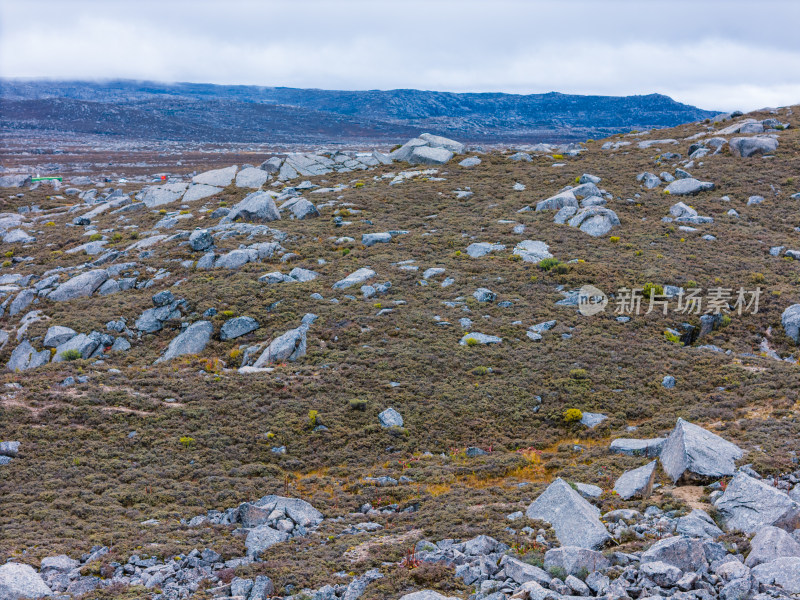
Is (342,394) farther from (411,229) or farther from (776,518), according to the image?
(411,229)

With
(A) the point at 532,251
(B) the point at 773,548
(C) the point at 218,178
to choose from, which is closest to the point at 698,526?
(B) the point at 773,548

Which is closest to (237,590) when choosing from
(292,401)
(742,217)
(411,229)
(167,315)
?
(292,401)

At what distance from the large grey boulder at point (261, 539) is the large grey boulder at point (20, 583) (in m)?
4.39

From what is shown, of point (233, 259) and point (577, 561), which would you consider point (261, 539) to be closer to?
point (577, 561)

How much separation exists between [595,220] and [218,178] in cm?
4211

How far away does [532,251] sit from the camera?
39.1 meters

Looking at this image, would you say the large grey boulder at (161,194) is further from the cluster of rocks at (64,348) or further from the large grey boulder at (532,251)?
the large grey boulder at (532,251)

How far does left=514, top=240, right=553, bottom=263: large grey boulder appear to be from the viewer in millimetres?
38281

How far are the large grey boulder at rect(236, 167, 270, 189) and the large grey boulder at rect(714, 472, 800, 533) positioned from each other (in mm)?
55752

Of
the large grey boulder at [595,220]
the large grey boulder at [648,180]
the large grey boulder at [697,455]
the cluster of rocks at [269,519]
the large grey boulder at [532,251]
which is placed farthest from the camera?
the large grey boulder at [648,180]

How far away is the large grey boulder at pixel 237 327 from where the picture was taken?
29828 millimetres

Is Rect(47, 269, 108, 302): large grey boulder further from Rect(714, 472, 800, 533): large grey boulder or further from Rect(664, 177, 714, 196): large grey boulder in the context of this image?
Rect(664, 177, 714, 196): large grey boulder

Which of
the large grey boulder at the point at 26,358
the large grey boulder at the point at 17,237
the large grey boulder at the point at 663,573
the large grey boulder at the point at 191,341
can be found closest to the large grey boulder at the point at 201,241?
the large grey boulder at the point at 191,341

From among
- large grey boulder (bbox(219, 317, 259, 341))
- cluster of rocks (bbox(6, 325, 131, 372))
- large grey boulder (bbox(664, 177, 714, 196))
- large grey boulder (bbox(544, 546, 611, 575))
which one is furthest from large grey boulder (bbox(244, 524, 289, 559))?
large grey boulder (bbox(664, 177, 714, 196))
